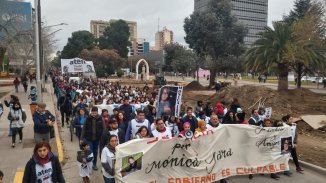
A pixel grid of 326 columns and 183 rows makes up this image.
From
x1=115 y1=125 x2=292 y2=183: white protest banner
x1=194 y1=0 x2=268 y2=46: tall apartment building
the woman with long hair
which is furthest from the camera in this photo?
x1=194 y1=0 x2=268 y2=46: tall apartment building

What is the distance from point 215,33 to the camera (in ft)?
135

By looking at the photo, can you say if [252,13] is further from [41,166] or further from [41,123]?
[41,166]

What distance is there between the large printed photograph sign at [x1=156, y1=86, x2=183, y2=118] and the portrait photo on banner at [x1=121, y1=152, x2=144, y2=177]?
524 cm

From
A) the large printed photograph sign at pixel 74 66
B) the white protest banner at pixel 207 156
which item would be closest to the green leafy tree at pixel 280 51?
the large printed photograph sign at pixel 74 66

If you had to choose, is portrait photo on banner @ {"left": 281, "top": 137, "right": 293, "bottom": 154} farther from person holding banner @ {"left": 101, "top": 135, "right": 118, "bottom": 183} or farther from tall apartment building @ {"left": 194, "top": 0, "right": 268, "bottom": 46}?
tall apartment building @ {"left": 194, "top": 0, "right": 268, "bottom": 46}

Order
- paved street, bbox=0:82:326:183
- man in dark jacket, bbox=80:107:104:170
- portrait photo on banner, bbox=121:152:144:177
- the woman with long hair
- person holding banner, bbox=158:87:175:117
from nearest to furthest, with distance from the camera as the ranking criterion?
1. the woman with long hair
2. portrait photo on banner, bbox=121:152:144:177
3. paved street, bbox=0:82:326:183
4. man in dark jacket, bbox=80:107:104:170
5. person holding banner, bbox=158:87:175:117

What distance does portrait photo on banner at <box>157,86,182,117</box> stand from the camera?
12297mm

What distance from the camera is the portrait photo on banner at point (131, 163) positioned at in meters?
6.70

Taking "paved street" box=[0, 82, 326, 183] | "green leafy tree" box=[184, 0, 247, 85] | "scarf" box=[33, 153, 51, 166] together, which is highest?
"green leafy tree" box=[184, 0, 247, 85]

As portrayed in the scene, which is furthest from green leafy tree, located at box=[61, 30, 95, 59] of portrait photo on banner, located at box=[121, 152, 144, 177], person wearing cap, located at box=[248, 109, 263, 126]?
portrait photo on banner, located at box=[121, 152, 144, 177]

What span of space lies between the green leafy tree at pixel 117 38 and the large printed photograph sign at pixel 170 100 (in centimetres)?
8326

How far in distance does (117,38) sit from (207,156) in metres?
89.5

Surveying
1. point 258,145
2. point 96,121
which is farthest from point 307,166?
point 96,121

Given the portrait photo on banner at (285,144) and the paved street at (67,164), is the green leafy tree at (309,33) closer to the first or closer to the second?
the portrait photo on banner at (285,144)
